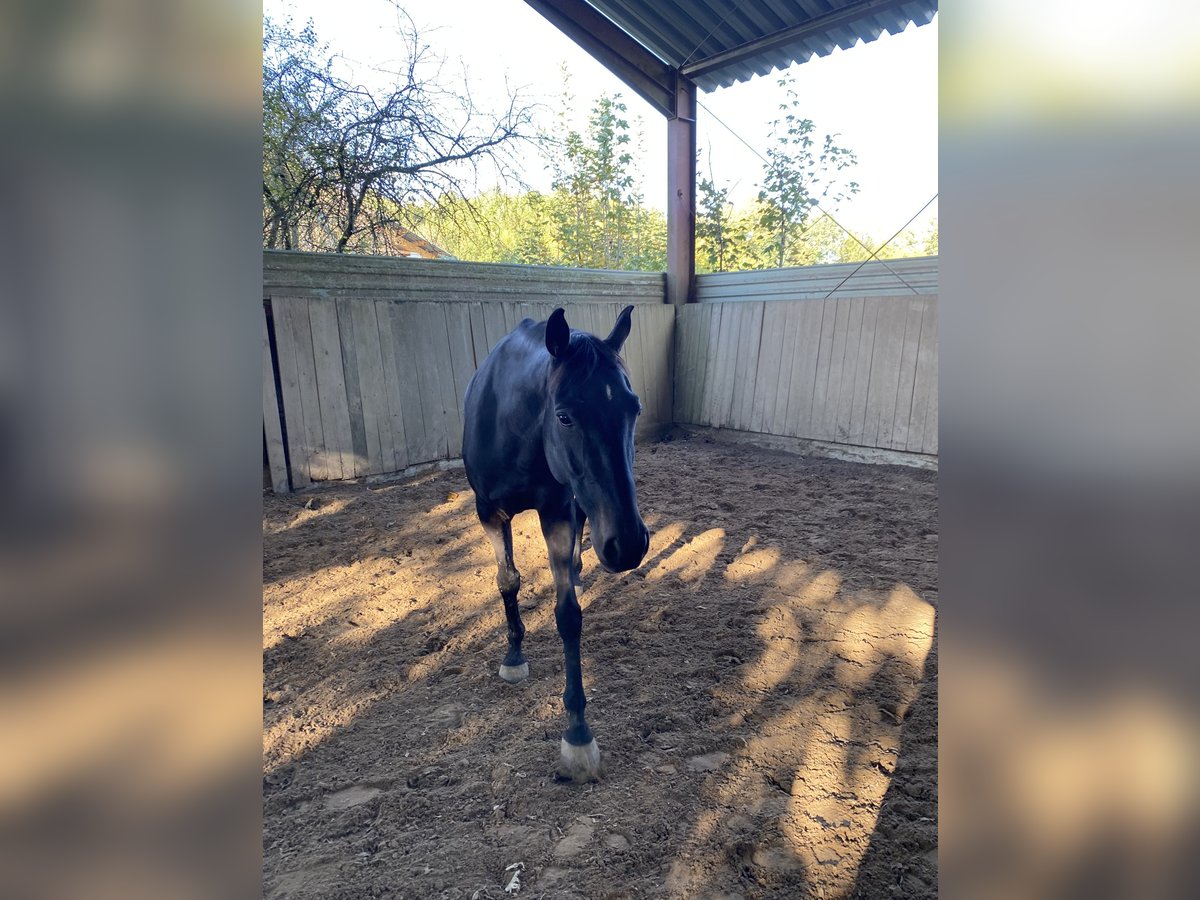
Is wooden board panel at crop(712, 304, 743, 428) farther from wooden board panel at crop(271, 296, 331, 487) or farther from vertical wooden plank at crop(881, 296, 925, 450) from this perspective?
wooden board panel at crop(271, 296, 331, 487)

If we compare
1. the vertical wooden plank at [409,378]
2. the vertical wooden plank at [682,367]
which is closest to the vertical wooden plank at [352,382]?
the vertical wooden plank at [409,378]

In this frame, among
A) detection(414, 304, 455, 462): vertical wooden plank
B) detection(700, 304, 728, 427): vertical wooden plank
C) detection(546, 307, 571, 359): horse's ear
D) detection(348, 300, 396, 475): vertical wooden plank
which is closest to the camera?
detection(546, 307, 571, 359): horse's ear

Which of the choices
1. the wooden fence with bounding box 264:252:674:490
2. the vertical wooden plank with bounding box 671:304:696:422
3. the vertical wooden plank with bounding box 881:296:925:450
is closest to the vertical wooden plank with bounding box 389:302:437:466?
the wooden fence with bounding box 264:252:674:490

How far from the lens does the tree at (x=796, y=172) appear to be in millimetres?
8836

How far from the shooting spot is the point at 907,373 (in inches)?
251

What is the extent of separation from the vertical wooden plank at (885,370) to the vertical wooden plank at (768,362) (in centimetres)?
104

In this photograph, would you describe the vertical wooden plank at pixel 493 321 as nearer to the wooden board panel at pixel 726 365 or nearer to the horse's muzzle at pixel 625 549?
the wooden board panel at pixel 726 365

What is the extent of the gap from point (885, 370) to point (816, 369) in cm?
72

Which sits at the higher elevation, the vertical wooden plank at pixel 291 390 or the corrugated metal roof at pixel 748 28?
the corrugated metal roof at pixel 748 28

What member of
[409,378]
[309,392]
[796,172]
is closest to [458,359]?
[409,378]

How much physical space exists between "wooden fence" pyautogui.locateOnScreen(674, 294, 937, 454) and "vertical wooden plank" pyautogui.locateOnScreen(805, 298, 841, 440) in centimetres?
1

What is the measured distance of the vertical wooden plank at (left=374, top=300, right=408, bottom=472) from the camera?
5834mm

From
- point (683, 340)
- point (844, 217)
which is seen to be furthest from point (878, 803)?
point (844, 217)
